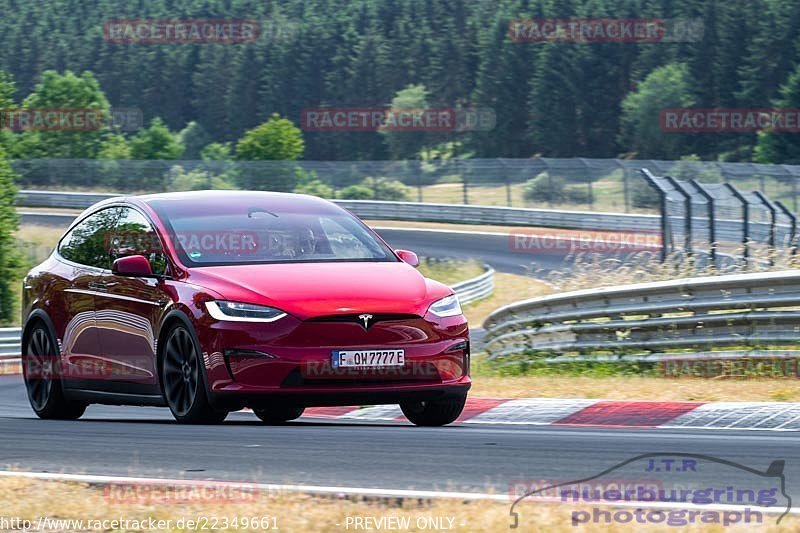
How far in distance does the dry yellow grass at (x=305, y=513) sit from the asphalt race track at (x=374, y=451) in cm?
52

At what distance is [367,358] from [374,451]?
1149 mm

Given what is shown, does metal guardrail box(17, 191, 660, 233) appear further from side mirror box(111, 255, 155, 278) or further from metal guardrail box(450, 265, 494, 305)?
side mirror box(111, 255, 155, 278)

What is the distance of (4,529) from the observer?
17.2 feet

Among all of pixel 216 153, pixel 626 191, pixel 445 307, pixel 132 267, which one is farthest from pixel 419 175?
pixel 216 153

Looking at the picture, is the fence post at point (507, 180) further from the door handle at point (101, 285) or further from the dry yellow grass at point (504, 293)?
the door handle at point (101, 285)

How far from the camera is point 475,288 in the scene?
35.8 m

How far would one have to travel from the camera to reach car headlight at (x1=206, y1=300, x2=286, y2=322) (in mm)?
8180

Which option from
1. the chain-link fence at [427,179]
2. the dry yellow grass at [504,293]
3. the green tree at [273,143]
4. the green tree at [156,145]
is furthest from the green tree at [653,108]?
the dry yellow grass at [504,293]

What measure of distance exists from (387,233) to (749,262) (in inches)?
1449

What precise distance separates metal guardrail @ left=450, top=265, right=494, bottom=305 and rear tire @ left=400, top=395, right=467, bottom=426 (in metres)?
24.3

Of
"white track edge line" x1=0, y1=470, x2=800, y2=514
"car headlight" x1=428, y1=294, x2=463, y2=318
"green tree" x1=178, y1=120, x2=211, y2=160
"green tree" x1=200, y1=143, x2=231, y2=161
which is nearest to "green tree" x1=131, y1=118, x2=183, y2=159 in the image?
"green tree" x1=200, y1=143, x2=231, y2=161

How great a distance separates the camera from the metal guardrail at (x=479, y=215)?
46.4m

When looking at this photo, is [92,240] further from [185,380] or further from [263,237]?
[185,380]

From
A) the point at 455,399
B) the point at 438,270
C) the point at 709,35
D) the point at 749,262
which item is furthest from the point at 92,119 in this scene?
the point at 455,399
